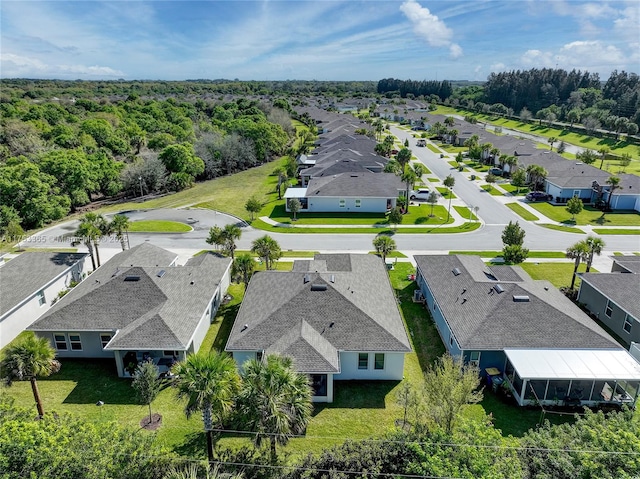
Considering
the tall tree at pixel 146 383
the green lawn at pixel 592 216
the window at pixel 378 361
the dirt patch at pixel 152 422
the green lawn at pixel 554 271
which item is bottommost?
the dirt patch at pixel 152 422

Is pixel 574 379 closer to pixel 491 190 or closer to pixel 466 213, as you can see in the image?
pixel 466 213

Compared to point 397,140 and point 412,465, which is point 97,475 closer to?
point 412,465

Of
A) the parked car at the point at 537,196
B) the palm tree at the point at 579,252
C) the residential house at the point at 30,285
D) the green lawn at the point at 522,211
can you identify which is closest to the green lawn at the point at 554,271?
the palm tree at the point at 579,252

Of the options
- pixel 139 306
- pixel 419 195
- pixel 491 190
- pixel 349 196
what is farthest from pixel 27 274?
pixel 491 190

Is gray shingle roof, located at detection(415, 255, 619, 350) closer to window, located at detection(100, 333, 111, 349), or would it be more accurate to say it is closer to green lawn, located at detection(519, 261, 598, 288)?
green lawn, located at detection(519, 261, 598, 288)

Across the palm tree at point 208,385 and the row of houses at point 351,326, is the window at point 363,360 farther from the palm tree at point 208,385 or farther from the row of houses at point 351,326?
the palm tree at point 208,385

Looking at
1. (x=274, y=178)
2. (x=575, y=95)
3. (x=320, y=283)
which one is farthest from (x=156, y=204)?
(x=575, y=95)
